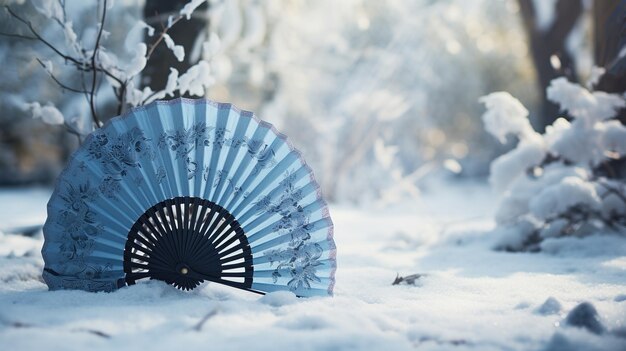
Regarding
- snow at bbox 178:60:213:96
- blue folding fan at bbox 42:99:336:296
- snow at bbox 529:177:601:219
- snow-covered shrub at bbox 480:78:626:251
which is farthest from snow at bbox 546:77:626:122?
snow at bbox 178:60:213:96

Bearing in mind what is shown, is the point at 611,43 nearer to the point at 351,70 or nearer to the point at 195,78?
the point at 195,78

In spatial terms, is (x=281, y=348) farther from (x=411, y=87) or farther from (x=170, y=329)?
(x=411, y=87)

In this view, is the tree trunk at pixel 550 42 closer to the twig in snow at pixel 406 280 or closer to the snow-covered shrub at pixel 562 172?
the snow-covered shrub at pixel 562 172

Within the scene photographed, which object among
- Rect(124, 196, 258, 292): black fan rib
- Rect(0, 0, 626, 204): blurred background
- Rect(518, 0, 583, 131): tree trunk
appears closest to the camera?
Rect(124, 196, 258, 292): black fan rib

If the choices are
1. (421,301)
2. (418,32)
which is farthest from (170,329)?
(418,32)

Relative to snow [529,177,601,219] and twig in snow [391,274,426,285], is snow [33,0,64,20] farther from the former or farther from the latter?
snow [529,177,601,219]

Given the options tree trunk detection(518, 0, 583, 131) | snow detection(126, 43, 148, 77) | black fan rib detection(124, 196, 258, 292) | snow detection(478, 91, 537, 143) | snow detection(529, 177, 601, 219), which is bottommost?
black fan rib detection(124, 196, 258, 292)
